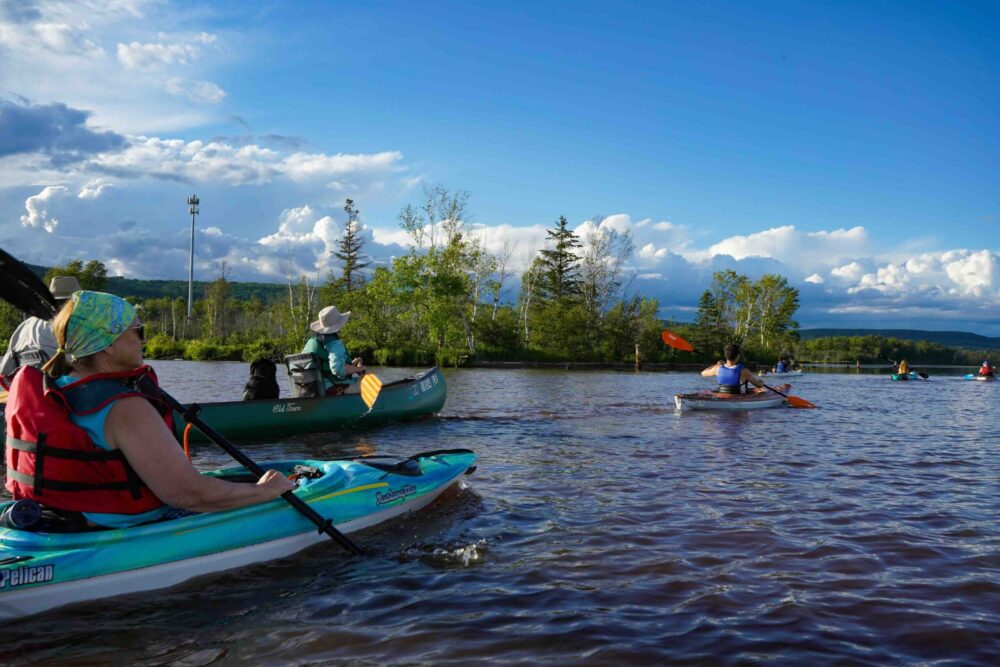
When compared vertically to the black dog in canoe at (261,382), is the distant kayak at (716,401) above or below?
below

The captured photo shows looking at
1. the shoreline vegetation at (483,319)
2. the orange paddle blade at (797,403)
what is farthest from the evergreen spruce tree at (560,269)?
the orange paddle blade at (797,403)

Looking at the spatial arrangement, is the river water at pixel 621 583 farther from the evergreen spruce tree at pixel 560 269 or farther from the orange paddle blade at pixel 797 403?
the evergreen spruce tree at pixel 560 269

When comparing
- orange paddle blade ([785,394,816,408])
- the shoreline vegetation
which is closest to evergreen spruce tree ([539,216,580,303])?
the shoreline vegetation

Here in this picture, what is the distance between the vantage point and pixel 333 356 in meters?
10.9

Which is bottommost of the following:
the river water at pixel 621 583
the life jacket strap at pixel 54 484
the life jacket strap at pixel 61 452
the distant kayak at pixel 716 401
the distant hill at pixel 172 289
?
the river water at pixel 621 583

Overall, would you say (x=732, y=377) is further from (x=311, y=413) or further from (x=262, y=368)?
(x=262, y=368)

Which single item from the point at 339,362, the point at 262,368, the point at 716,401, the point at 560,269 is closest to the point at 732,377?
the point at 716,401

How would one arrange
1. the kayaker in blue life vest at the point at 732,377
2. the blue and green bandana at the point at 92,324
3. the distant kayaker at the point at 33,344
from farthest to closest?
1. the kayaker in blue life vest at the point at 732,377
2. the distant kayaker at the point at 33,344
3. the blue and green bandana at the point at 92,324

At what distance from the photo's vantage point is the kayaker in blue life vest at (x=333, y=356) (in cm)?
1068

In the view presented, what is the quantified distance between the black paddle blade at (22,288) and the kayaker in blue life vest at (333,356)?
4.78 m

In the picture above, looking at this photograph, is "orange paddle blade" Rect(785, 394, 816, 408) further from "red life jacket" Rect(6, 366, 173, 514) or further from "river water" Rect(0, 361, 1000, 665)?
"red life jacket" Rect(6, 366, 173, 514)

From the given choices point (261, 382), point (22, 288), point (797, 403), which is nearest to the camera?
point (22, 288)

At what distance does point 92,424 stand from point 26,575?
2.90 ft

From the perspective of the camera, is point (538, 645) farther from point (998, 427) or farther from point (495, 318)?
point (495, 318)
